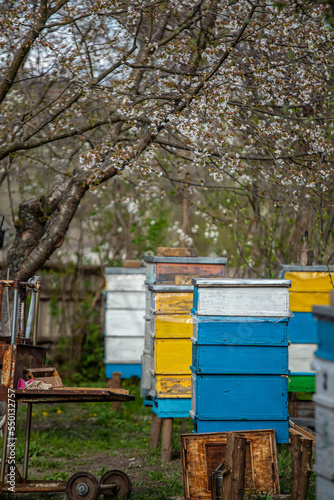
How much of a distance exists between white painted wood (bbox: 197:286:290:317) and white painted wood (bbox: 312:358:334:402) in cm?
197

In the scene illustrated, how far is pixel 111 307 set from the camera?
821cm

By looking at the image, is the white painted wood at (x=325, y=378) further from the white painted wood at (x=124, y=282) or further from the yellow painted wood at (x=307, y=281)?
the white painted wood at (x=124, y=282)

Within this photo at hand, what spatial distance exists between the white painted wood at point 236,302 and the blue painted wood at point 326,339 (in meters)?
1.93

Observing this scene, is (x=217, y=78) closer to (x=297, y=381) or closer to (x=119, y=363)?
(x=297, y=381)

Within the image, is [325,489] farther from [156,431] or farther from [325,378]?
[156,431]

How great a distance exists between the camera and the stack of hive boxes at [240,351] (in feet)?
14.0

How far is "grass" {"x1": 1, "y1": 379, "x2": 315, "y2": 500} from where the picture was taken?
484cm

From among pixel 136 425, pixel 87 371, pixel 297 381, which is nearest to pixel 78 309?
pixel 87 371

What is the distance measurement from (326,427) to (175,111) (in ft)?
12.3

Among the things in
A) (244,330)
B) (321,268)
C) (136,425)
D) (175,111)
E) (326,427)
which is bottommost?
(136,425)

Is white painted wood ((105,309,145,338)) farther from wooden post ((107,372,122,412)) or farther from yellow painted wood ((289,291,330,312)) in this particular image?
yellow painted wood ((289,291,330,312))

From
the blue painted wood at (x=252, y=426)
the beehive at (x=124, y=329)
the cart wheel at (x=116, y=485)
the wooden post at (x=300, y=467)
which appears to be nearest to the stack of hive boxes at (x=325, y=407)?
the wooden post at (x=300, y=467)

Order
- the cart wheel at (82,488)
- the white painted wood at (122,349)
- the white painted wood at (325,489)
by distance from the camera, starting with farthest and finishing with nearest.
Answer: the white painted wood at (122,349) < the cart wheel at (82,488) < the white painted wood at (325,489)

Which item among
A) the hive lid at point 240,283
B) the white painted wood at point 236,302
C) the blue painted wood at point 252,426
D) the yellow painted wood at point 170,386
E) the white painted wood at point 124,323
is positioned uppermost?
the hive lid at point 240,283
